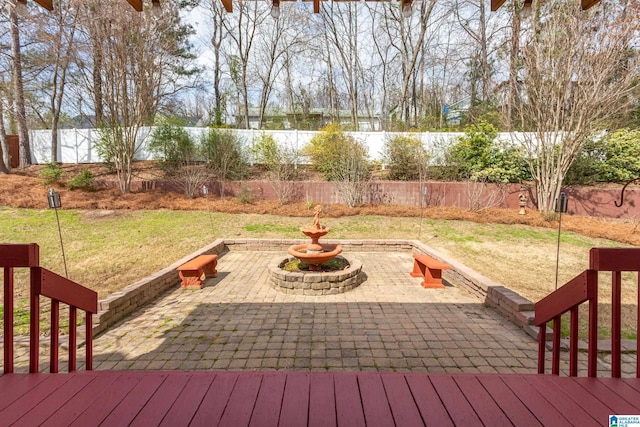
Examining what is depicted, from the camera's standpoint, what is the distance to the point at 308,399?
1.72 metres

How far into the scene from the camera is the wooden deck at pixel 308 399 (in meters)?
1.56

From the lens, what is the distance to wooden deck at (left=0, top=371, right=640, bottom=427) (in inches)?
61.2

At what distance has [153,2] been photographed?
2729 mm

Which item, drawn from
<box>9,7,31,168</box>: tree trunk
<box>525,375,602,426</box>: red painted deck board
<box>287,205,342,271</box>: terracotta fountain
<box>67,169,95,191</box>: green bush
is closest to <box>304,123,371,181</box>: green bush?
<box>287,205,342,271</box>: terracotta fountain

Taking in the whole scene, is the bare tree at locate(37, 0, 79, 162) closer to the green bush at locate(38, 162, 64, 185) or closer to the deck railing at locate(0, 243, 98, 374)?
the green bush at locate(38, 162, 64, 185)

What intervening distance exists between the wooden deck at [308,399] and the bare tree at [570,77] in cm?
1084

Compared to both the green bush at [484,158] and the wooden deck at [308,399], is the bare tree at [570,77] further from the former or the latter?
the wooden deck at [308,399]

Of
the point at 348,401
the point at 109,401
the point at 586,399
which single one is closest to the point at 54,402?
the point at 109,401

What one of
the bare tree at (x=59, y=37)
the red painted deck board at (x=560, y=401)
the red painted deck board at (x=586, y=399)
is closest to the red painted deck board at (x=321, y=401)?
the red painted deck board at (x=560, y=401)

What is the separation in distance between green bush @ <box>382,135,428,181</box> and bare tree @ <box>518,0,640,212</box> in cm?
383

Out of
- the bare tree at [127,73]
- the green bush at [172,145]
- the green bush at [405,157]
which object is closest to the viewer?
the bare tree at [127,73]

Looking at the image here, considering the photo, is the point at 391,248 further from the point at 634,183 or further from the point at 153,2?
the point at 634,183

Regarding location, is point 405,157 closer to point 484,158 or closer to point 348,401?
point 484,158

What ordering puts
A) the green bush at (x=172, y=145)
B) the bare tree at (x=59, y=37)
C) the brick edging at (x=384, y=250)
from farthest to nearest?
the green bush at (x=172, y=145), the bare tree at (x=59, y=37), the brick edging at (x=384, y=250)
